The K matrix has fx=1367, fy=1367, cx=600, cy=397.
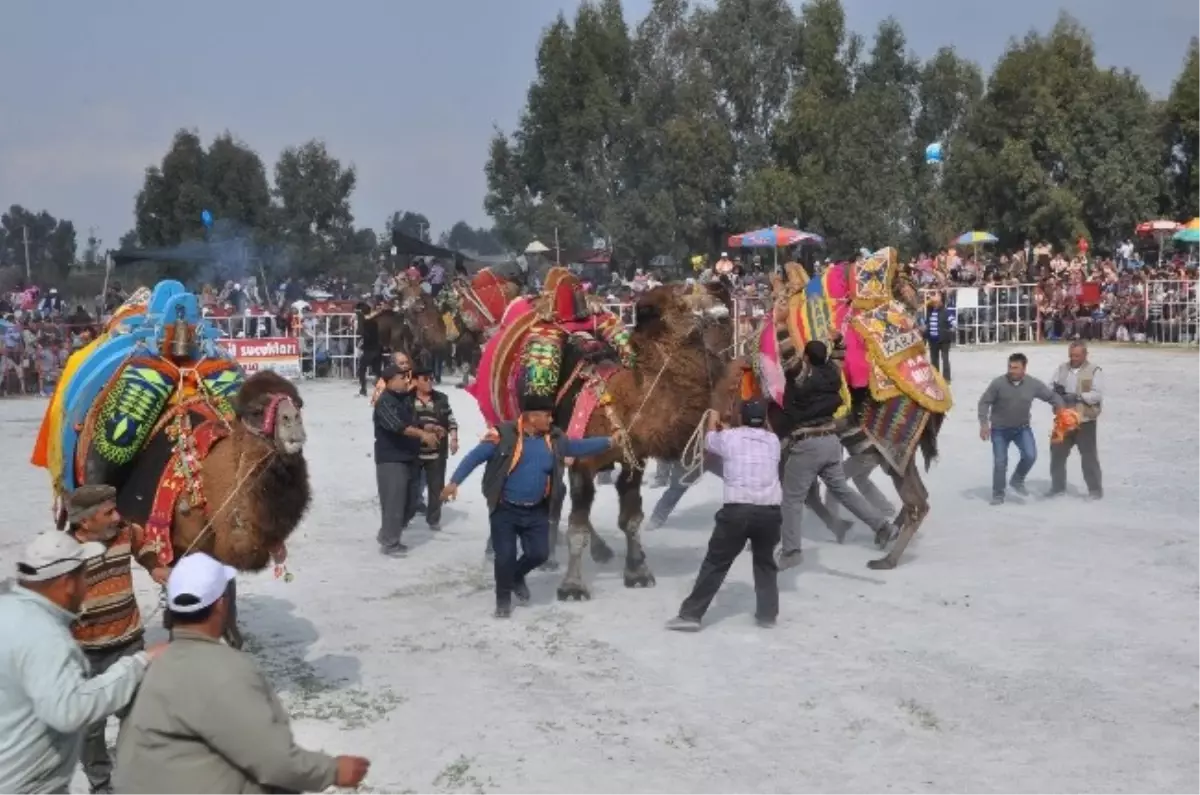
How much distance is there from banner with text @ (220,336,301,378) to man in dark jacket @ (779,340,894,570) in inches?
667

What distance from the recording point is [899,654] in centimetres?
807

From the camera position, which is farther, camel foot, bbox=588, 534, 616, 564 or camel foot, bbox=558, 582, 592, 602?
camel foot, bbox=588, 534, 616, 564

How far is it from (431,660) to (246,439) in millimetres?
2166

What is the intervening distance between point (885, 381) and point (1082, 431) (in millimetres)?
3443

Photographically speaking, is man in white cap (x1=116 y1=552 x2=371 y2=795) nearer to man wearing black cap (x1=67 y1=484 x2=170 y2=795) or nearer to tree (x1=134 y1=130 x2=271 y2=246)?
man wearing black cap (x1=67 y1=484 x2=170 y2=795)

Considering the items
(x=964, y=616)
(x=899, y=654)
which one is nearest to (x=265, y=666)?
(x=899, y=654)

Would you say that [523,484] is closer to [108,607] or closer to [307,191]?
[108,607]

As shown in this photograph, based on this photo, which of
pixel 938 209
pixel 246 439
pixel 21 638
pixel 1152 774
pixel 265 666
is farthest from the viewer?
pixel 938 209

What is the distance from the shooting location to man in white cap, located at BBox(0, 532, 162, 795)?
13.6ft

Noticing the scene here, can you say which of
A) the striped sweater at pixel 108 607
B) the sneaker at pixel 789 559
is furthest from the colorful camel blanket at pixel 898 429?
the striped sweater at pixel 108 607

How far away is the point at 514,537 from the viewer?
9023mm

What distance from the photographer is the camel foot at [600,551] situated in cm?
1079

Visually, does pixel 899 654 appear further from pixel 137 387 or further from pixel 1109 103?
pixel 1109 103

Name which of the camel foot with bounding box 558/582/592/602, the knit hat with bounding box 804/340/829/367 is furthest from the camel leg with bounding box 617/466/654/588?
→ the knit hat with bounding box 804/340/829/367
